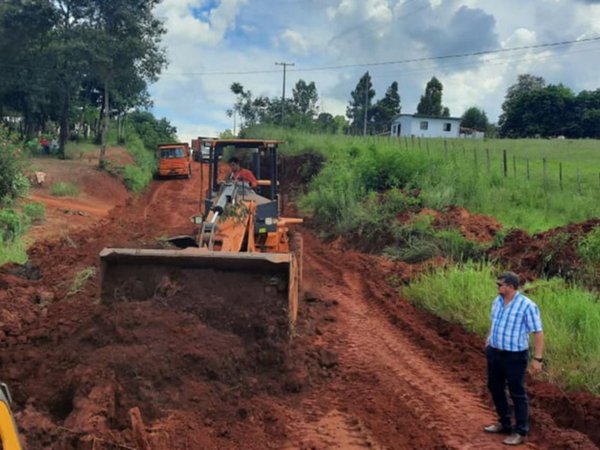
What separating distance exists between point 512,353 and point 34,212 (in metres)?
15.7

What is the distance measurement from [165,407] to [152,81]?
30493mm

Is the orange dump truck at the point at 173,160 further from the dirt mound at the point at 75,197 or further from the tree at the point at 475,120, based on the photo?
the tree at the point at 475,120

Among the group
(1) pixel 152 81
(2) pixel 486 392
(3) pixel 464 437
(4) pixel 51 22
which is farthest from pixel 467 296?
(4) pixel 51 22

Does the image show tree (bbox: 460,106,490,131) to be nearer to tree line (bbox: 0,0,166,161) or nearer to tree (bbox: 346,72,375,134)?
tree (bbox: 346,72,375,134)

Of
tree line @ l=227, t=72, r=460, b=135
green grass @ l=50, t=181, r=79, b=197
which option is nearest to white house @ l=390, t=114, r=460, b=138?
tree line @ l=227, t=72, r=460, b=135

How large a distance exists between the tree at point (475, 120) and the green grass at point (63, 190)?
226ft

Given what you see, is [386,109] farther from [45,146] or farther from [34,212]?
[34,212]

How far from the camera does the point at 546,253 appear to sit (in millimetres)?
11180

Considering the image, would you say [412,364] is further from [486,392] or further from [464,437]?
[464,437]

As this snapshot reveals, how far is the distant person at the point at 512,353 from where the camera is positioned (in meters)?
5.91

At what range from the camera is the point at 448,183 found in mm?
18594

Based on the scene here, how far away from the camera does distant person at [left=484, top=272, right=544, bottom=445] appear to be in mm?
5914

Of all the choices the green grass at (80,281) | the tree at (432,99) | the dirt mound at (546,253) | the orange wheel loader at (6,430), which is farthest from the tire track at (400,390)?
the tree at (432,99)

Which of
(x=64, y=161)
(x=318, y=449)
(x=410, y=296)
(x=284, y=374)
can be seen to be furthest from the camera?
(x=64, y=161)
